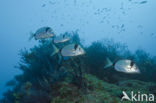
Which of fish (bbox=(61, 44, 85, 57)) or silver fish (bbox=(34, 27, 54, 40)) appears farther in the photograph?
silver fish (bbox=(34, 27, 54, 40))

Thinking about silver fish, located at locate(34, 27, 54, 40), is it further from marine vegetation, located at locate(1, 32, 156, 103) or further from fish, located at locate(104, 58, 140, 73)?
fish, located at locate(104, 58, 140, 73)

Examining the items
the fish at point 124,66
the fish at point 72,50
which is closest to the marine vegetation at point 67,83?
the fish at point 124,66

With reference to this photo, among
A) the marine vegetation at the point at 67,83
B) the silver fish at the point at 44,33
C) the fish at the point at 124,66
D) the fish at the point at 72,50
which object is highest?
the silver fish at the point at 44,33

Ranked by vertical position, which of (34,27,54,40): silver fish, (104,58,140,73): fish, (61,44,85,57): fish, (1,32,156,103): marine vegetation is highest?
(34,27,54,40): silver fish

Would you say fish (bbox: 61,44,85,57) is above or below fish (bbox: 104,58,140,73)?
above

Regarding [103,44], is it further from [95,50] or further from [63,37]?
[63,37]

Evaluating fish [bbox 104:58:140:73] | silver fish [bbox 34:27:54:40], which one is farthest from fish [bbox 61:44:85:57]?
silver fish [bbox 34:27:54:40]

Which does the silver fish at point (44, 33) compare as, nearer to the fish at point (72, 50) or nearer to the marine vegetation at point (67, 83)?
the marine vegetation at point (67, 83)

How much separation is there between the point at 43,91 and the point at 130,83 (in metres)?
4.95

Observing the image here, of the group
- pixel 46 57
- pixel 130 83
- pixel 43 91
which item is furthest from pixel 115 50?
pixel 43 91

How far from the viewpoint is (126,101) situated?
19.1ft

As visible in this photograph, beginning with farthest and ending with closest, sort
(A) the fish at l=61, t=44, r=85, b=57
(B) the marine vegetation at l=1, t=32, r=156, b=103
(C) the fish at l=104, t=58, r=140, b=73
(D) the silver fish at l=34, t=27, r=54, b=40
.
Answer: (B) the marine vegetation at l=1, t=32, r=156, b=103 < (D) the silver fish at l=34, t=27, r=54, b=40 < (A) the fish at l=61, t=44, r=85, b=57 < (C) the fish at l=104, t=58, r=140, b=73

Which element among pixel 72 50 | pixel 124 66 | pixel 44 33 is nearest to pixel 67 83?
pixel 44 33

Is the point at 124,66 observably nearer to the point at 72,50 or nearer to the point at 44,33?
the point at 72,50
